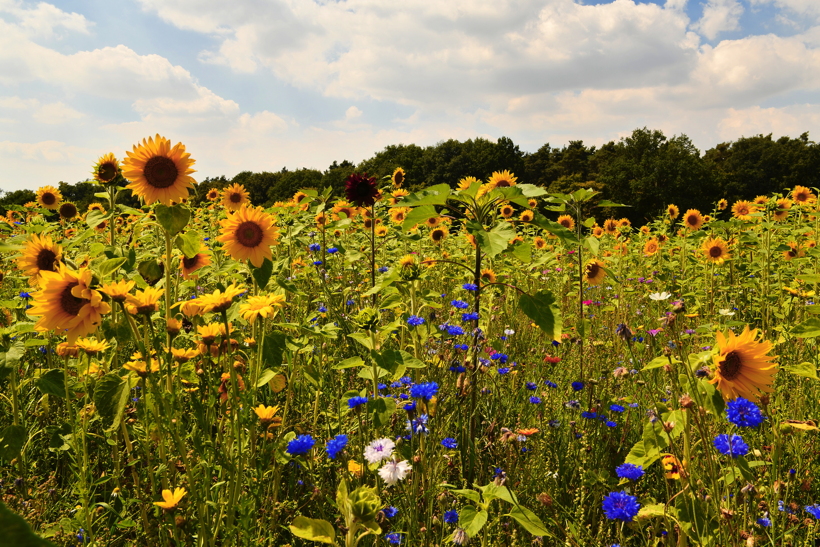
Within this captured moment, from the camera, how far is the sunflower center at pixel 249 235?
7.02 ft

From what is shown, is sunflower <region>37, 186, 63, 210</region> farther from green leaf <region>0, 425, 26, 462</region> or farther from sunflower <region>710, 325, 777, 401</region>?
sunflower <region>710, 325, 777, 401</region>

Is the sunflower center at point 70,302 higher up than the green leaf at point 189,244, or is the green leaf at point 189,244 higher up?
the green leaf at point 189,244

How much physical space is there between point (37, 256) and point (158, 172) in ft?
1.83

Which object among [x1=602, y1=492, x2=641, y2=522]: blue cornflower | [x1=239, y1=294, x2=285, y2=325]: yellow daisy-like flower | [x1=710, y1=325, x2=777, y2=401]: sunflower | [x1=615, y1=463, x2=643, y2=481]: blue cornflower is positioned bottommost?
[x1=602, y1=492, x2=641, y2=522]: blue cornflower

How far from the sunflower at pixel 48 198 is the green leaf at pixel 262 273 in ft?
20.4

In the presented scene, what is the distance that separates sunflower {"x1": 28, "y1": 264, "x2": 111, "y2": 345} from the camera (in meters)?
1.54

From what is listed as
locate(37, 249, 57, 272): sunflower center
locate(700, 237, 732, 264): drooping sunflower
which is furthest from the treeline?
locate(37, 249, 57, 272): sunflower center

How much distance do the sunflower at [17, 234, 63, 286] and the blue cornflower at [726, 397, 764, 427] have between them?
265cm

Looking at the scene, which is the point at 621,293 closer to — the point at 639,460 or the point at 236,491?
the point at 639,460

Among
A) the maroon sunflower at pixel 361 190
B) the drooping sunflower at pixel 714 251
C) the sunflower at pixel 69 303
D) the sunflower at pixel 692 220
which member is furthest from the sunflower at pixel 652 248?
the sunflower at pixel 69 303

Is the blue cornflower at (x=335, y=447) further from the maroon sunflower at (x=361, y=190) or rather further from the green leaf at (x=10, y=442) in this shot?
the maroon sunflower at (x=361, y=190)

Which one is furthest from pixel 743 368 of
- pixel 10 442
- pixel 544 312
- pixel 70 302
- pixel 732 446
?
pixel 10 442

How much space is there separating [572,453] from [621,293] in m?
3.47

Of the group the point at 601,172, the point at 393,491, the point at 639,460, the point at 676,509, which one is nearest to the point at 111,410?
the point at 393,491
